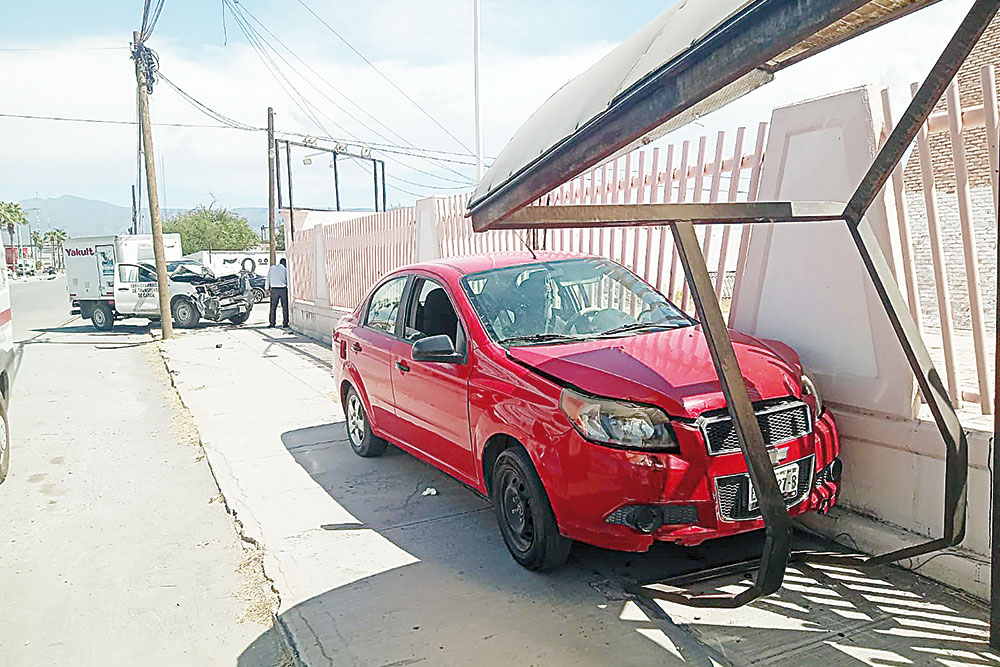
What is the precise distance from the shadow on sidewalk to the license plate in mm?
511

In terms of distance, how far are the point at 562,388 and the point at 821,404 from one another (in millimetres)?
1418

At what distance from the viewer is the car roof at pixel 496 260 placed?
5555mm

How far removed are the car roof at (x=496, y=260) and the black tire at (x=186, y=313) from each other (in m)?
16.9

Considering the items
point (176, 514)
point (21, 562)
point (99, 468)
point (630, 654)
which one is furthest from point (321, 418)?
point (630, 654)

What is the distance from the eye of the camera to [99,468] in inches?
287

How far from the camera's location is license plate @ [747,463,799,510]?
3.78m

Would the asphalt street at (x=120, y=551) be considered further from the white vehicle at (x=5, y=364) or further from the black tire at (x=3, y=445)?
the white vehicle at (x=5, y=364)

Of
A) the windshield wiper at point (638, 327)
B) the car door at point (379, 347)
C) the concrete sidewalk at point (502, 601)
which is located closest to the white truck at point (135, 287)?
the car door at point (379, 347)

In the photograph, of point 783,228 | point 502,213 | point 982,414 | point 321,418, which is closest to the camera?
point 502,213

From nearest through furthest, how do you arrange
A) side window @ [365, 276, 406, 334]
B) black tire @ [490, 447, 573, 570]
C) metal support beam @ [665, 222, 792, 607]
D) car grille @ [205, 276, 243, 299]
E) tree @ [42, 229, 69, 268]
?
metal support beam @ [665, 222, 792, 607] < black tire @ [490, 447, 573, 570] < side window @ [365, 276, 406, 334] < car grille @ [205, 276, 243, 299] < tree @ [42, 229, 69, 268]

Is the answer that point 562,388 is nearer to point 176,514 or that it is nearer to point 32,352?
point 176,514

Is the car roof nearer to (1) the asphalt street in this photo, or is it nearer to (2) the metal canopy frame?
(2) the metal canopy frame

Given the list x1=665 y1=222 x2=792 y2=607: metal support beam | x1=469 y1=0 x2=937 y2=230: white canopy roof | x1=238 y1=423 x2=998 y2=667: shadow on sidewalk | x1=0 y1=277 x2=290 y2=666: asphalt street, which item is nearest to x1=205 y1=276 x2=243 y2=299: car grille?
x1=0 y1=277 x2=290 y2=666: asphalt street

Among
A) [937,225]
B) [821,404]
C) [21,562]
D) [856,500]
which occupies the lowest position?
[21,562]
